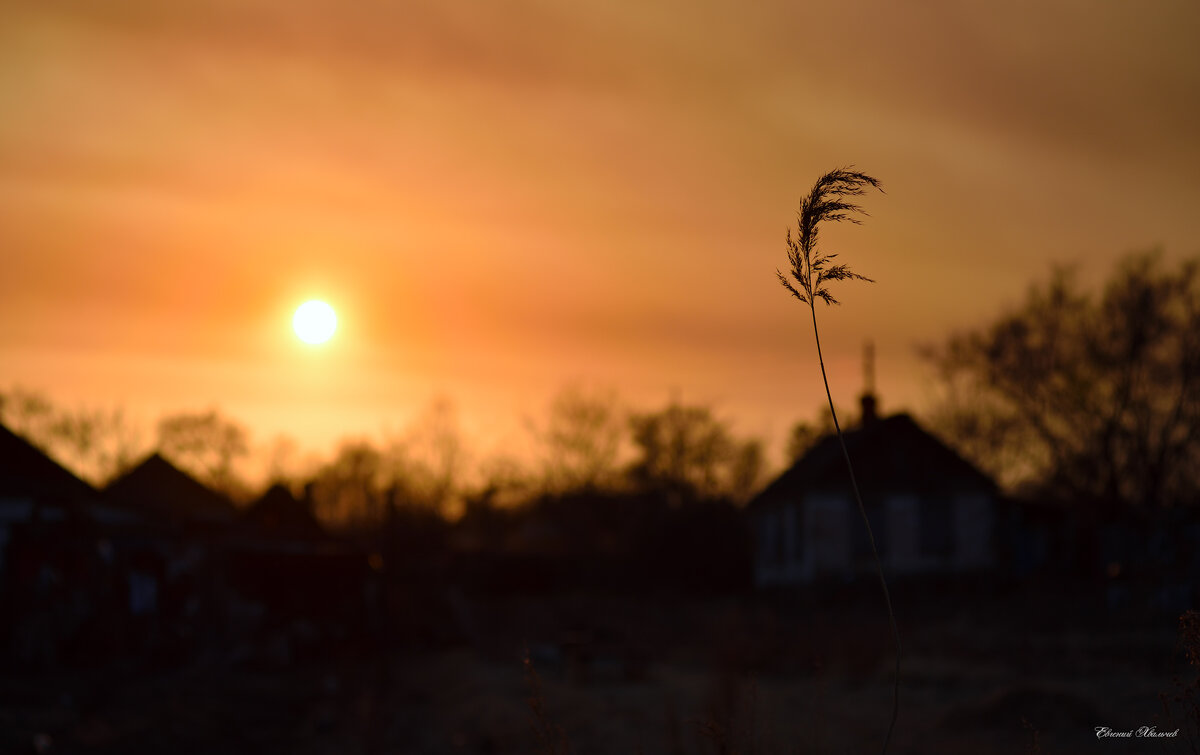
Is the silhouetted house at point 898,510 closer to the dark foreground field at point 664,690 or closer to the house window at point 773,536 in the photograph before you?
the house window at point 773,536

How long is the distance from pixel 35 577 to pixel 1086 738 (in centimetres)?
1946

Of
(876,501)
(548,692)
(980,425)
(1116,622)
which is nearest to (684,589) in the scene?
(876,501)

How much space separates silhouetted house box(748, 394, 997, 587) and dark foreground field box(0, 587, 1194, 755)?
5.60 metres

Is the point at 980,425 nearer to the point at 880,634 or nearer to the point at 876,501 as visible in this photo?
the point at 876,501

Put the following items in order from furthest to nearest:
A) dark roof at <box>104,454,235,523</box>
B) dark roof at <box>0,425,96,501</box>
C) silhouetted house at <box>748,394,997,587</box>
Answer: dark roof at <box>104,454,235,523</box>
silhouetted house at <box>748,394,997,587</box>
dark roof at <box>0,425,96,501</box>

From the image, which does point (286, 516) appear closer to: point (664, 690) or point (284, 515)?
point (284, 515)

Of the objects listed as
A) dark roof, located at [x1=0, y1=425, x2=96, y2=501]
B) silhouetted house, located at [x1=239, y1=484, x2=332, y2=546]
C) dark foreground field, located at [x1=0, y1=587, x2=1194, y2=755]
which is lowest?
dark foreground field, located at [x1=0, y1=587, x2=1194, y2=755]

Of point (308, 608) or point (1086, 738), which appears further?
point (308, 608)

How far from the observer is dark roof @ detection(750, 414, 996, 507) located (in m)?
34.6

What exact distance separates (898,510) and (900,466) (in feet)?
4.71

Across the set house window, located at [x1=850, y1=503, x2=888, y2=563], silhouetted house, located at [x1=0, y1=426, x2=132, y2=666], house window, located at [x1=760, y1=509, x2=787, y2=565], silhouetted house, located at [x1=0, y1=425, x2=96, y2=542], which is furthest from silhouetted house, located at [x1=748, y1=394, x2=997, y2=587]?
silhouetted house, located at [x1=0, y1=425, x2=96, y2=542]

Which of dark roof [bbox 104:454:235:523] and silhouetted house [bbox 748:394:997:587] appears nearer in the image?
silhouetted house [bbox 748:394:997:587]

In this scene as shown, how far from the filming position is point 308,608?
83.0 ft

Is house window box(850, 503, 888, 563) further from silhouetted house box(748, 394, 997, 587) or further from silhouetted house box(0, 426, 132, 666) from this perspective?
silhouetted house box(0, 426, 132, 666)
